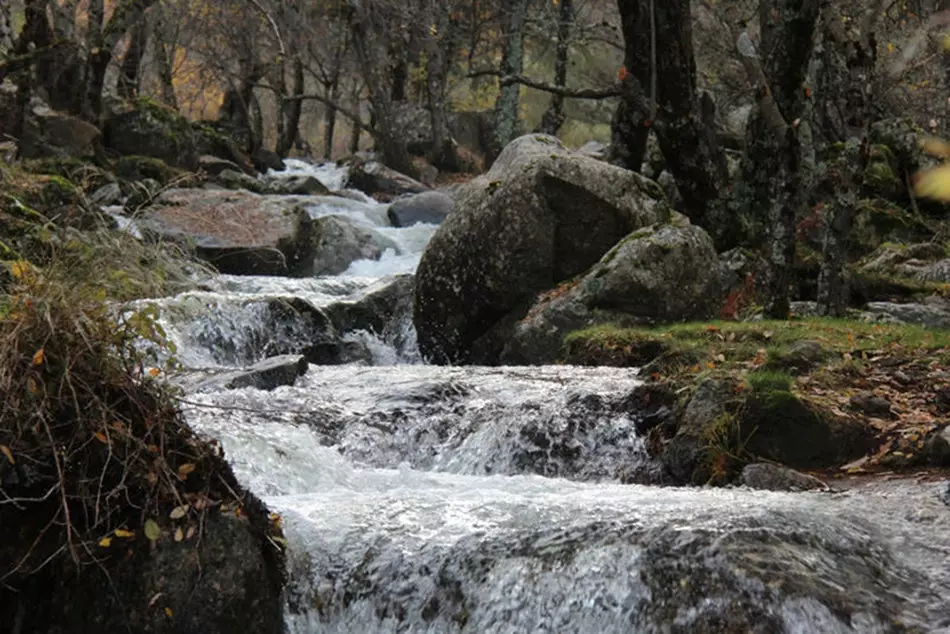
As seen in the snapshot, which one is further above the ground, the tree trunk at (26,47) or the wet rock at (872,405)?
the tree trunk at (26,47)

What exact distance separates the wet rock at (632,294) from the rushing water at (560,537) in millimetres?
3499

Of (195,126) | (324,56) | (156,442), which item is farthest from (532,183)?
(324,56)

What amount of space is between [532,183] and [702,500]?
715cm

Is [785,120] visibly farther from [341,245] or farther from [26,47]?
[26,47]

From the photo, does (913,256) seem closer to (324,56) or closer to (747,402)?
(747,402)

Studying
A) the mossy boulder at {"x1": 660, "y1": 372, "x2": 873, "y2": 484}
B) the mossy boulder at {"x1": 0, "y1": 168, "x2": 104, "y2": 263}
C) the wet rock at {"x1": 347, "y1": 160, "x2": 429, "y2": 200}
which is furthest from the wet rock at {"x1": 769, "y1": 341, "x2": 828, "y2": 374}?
the wet rock at {"x1": 347, "y1": 160, "x2": 429, "y2": 200}

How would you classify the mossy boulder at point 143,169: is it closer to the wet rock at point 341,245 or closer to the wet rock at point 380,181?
the wet rock at point 341,245

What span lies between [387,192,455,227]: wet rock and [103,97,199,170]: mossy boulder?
510 centimetres

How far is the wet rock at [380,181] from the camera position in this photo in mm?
26156

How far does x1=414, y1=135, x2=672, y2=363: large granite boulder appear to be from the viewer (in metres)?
11.8

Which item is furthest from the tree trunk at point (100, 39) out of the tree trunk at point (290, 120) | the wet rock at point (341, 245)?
the tree trunk at point (290, 120)

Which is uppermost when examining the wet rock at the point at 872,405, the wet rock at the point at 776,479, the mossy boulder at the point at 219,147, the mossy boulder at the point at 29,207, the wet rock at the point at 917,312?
the mossy boulder at the point at 219,147

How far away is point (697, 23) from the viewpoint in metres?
24.4

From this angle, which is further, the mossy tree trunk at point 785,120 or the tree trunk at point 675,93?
the tree trunk at point 675,93
